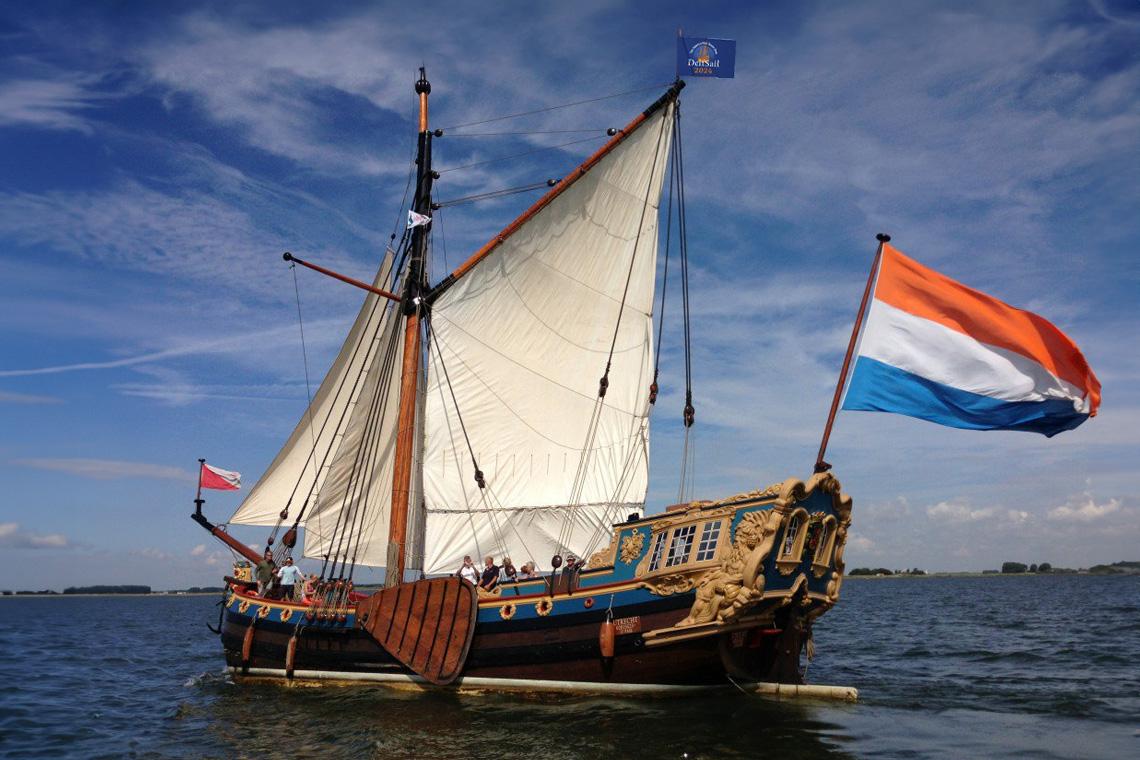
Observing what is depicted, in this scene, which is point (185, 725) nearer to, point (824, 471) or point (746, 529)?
point (746, 529)

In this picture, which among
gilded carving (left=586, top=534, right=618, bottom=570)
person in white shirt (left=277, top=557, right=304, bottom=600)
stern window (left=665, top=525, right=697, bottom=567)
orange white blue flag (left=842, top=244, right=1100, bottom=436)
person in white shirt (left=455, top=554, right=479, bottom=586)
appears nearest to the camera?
orange white blue flag (left=842, top=244, right=1100, bottom=436)

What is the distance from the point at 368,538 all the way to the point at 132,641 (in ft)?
105

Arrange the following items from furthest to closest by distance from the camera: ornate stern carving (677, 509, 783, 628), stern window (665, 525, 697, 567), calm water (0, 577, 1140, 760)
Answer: stern window (665, 525, 697, 567) → ornate stern carving (677, 509, 783, 628) → calm water (0, 577, 1140, 760)

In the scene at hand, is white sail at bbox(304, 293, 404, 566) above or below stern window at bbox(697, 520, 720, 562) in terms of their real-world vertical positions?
above

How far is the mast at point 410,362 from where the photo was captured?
27.2 metres

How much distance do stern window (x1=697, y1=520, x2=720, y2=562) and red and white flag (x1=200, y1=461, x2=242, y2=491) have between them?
66.3ft

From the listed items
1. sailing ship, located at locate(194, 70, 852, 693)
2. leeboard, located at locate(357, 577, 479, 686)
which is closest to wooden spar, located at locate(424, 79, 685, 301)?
sailing ship, located at locate(194, 70, 852, 693)

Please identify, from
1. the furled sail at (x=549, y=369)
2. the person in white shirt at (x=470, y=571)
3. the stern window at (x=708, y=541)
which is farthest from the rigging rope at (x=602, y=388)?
the stern window at (x=708, y=541)

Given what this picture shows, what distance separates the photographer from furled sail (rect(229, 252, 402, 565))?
31.4 m

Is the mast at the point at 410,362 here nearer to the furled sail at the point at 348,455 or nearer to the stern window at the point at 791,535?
the furled sail at the point at 348,455

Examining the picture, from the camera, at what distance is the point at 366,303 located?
32.6 metres

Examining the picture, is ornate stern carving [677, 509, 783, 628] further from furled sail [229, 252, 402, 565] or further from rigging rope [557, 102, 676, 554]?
furled sail [229, 252, 402, 565]

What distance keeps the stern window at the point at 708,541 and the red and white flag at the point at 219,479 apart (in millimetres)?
20214

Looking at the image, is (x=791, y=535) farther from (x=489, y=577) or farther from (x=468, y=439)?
(x=468, y=439)
